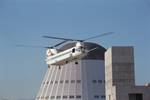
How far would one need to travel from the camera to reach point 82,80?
164 meters

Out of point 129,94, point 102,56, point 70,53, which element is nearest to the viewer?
point 70,53

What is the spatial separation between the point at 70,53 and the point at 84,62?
7498 cm

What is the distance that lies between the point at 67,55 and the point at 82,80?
7392 centimetres

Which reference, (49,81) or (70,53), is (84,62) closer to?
(49,81)

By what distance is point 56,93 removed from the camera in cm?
16400

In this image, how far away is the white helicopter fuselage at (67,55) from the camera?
8626 centimetres

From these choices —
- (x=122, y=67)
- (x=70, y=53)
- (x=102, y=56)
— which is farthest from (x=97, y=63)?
(x=70, y=53)

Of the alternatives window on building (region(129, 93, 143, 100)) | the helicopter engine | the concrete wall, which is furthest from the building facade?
the concrete wall

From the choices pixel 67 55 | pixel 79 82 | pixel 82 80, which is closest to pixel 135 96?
pixel 67 55

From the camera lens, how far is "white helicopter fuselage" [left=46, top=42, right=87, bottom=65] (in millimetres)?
86262

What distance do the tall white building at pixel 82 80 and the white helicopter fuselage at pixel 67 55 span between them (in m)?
59.0

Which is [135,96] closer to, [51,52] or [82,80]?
[51,52]

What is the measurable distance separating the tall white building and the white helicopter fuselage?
194 feet

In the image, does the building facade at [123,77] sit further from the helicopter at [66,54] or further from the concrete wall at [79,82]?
the concrete wall at [79,82]
